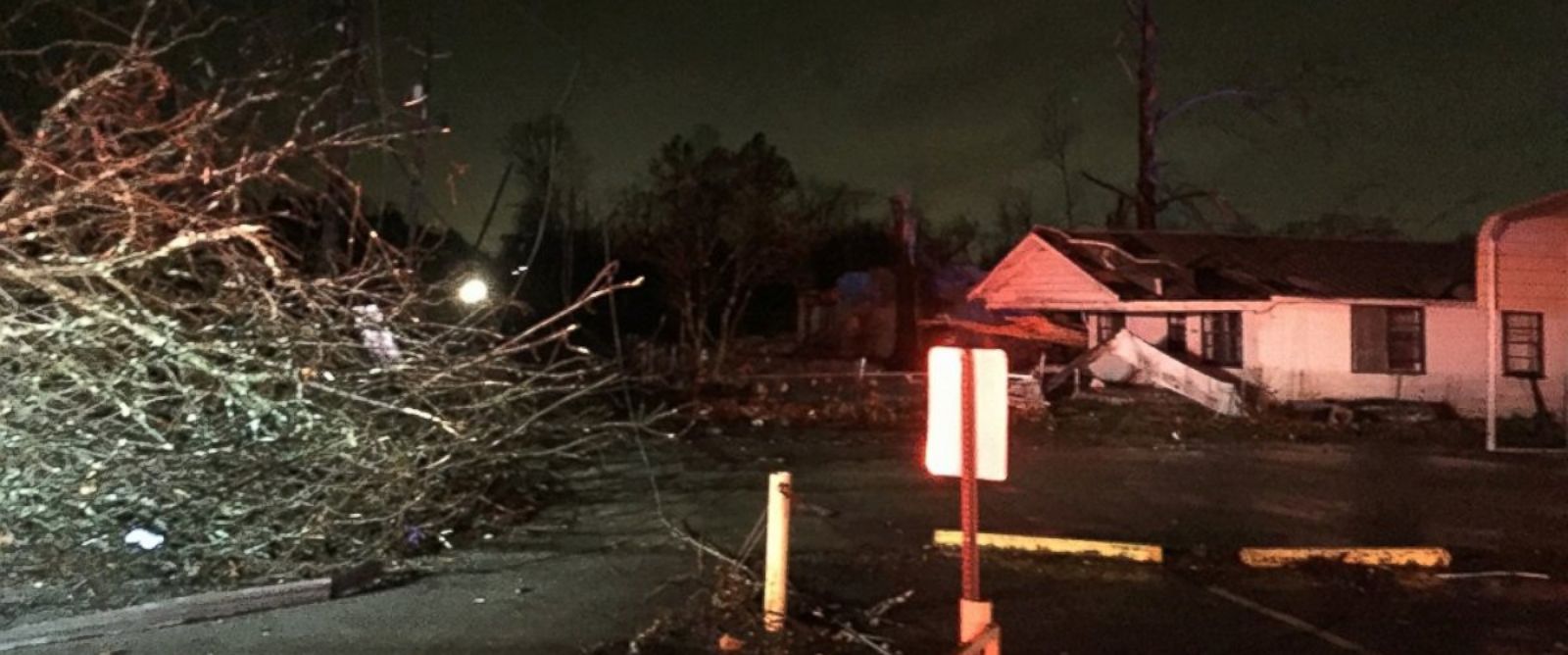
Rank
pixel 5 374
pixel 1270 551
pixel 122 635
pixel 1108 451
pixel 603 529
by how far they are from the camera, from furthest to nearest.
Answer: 1. pixel 1108 451
2. pixel 603 529
3. pixel 1270 551
4. pixel 5 374
5. pixel 122 635

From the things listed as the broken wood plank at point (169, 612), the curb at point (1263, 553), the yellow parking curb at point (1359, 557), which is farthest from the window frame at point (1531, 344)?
the broken wood plank at point (169, 612)

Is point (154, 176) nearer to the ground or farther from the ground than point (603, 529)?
farther from the ground

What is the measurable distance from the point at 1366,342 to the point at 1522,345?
245 centimetres

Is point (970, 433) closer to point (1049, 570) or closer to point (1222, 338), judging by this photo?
point (1049, 570)

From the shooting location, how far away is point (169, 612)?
7422mm

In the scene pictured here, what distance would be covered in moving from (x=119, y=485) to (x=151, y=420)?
503 mm

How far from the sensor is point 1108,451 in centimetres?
1725

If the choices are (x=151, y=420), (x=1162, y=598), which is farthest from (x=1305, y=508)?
(x=151, y=420)

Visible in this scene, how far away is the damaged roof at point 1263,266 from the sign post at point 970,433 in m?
19.3

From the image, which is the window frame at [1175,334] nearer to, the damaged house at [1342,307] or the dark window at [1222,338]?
the damaged house at [1342,307]

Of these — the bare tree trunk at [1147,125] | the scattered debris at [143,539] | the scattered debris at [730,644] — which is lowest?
the scattered debris at [730,644]

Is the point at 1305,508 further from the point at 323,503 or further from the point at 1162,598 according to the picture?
the point at 323,503

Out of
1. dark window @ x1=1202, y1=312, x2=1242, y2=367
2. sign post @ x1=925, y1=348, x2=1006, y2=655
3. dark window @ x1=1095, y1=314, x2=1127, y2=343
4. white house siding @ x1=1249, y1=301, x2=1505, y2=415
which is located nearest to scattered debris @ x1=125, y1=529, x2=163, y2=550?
sign post @ x1=925, y1=348, x2=1006, y2=655

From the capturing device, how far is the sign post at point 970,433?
546cm
